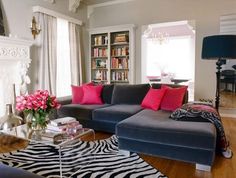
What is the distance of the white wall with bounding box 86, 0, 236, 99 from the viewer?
454cm

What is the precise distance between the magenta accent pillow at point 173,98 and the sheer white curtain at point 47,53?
2525mm

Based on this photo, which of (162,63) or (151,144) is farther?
(162,63)

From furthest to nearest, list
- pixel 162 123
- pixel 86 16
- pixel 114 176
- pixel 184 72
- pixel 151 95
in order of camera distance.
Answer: pixel 184 72 → pixel 86 16 → pixel 151 95 → pixel 162 123 → pixel 114 176

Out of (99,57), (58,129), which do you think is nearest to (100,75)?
(99,57)

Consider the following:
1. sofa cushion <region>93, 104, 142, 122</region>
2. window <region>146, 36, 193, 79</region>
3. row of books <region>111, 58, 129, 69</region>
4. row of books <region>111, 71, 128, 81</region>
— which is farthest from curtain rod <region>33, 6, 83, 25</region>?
window <region>146, 36, 193, 79</region>

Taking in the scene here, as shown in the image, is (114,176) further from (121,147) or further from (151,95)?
(151,95)

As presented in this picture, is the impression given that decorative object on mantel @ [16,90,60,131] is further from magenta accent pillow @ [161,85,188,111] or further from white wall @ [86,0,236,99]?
white wall @ [86,0,236,99]

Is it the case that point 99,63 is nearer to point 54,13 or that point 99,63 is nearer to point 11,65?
point 54,13

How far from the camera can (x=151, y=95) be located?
3.50m

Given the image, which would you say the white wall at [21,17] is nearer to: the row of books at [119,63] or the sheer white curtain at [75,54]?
the sheer white curtain at [75,54]

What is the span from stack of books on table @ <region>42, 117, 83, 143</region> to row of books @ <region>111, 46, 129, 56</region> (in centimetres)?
331

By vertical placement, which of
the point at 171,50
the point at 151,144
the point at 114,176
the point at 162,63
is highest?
the point at 171,50

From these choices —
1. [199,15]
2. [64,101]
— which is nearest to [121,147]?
[64,101]

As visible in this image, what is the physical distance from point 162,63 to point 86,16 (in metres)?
3.93
